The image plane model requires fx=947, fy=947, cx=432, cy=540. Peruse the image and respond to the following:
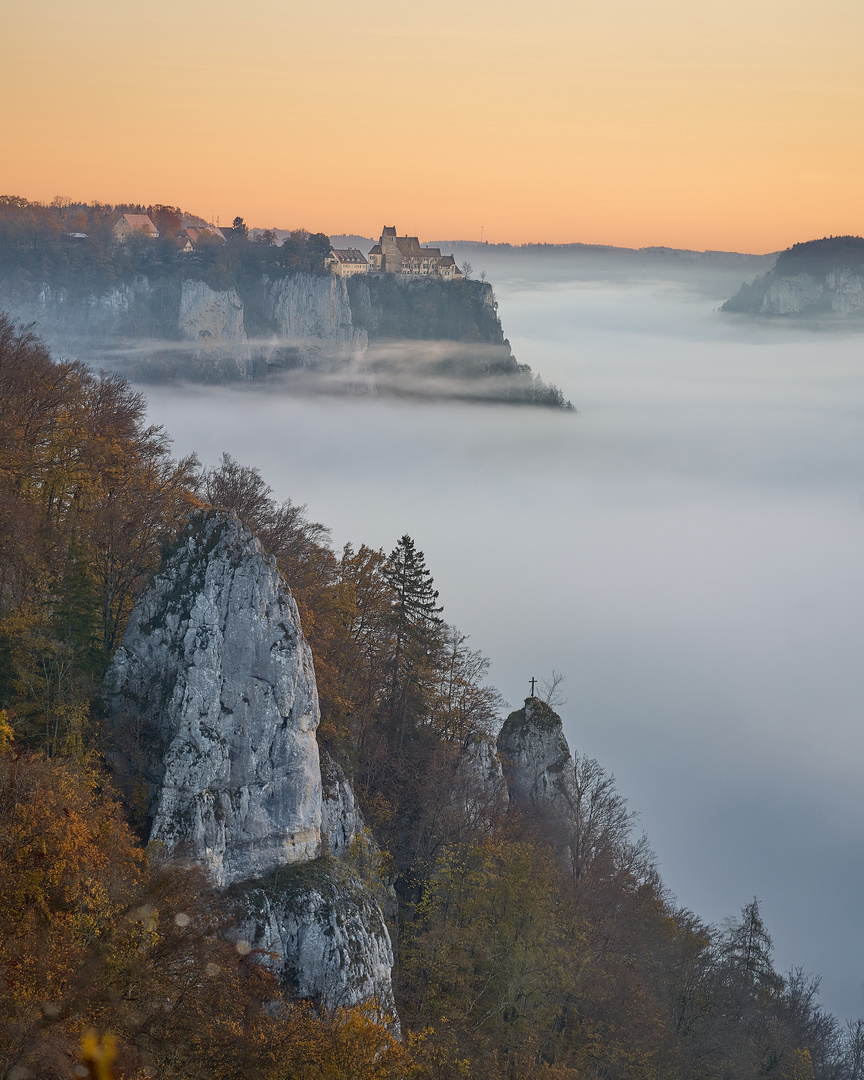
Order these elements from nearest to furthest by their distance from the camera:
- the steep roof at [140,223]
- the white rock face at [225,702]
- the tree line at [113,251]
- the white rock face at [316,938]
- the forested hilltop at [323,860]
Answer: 1. the forested hilltop at [323,860]
2. the white rock face at [316,938]
3. the white rock face at [225,702]
4. the tree line at [113,251]
5. the steep roof at [140,223]

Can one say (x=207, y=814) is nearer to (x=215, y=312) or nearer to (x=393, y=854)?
(x=393, y=854)

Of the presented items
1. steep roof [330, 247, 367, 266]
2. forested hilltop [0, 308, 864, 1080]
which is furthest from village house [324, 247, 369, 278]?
forested hilltop [0, 308, 864, 1080]

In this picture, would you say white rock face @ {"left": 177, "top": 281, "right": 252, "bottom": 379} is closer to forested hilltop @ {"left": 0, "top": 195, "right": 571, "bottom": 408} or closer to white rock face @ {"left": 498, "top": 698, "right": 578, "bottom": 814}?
forested hilltop @ {"left": 0, "top": 195, "right": 571, "bottom": 408}

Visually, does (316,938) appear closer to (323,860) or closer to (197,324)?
(323,860)

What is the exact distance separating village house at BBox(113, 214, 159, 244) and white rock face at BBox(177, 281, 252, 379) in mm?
10444

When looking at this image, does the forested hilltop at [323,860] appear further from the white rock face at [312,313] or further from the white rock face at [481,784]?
the white rock face at [312,313]

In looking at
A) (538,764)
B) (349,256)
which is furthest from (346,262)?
(538,764)

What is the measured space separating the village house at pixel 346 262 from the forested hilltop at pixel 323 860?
14007cm

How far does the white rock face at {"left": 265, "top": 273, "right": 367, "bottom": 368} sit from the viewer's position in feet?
557

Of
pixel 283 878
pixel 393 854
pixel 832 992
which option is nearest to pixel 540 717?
pixel 393 854

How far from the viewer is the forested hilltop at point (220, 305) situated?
15188cm

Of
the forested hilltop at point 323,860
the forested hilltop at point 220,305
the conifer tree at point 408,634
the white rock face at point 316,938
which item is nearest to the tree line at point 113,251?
the forested hilltop at point 220,305

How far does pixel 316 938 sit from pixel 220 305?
15459 centimetres

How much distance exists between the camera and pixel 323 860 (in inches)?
981
